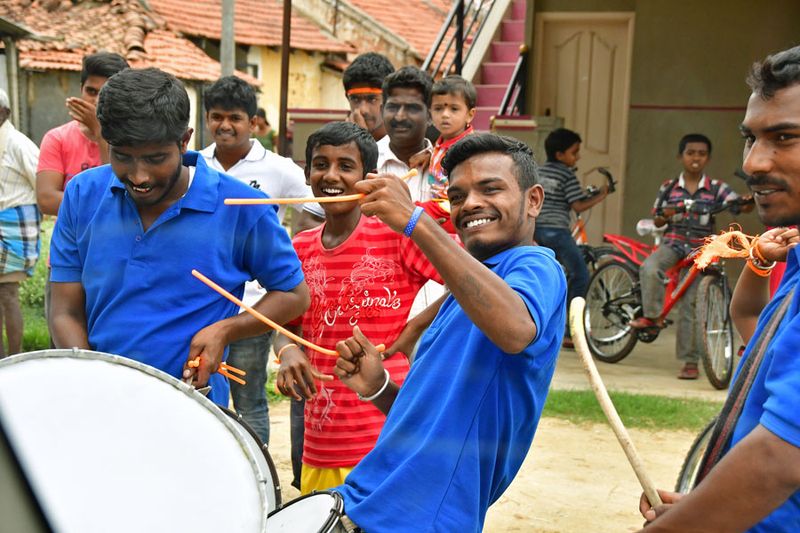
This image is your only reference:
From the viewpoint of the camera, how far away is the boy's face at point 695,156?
8.14 metres

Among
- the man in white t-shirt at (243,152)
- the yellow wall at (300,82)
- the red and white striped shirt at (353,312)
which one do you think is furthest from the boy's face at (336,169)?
the yellow wall at (300,82)

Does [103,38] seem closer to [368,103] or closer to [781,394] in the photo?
[368,103]

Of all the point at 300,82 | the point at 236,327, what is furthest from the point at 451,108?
the point at 300,82

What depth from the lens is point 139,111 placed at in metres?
3.12

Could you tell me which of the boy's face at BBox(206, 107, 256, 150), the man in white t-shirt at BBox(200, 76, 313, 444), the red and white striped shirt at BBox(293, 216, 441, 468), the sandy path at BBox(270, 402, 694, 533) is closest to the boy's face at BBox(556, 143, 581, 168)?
the sandy path at BBox(270, 402, 694, 533)

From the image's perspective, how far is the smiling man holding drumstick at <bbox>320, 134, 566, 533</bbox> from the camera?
7.51 feet

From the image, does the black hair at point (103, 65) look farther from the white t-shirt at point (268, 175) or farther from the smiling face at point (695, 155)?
the smiling face at point (695, 155)

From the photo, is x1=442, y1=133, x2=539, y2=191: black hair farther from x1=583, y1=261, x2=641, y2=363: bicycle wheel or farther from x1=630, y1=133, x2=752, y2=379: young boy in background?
x1=583, y1=261, x2=641, y2=363: bicycle wheel

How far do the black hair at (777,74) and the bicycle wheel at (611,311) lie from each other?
21.8 feet

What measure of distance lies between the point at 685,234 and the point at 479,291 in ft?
20.6

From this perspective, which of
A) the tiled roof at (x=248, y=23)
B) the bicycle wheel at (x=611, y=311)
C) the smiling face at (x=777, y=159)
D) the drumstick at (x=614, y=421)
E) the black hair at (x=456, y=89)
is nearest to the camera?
the smiling face at (x=777, y=159)

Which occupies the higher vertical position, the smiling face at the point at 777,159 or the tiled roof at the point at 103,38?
the tiled roof at the point at 103,38

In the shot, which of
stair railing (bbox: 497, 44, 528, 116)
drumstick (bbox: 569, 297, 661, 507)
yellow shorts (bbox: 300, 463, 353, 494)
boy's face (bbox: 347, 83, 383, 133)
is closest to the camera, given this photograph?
drumstick (bbox: 569, 297, 661, 507)

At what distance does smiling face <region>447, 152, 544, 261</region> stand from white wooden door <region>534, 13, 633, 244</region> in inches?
367
